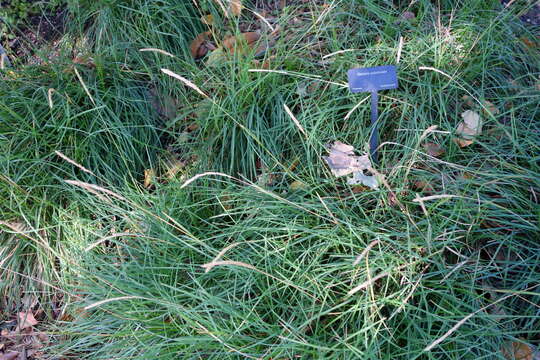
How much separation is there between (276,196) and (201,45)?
1.41 m

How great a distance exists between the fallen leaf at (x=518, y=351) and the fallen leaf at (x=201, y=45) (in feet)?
6.87

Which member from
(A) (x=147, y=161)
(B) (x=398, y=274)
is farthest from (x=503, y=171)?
(A) (x=147, y=161)

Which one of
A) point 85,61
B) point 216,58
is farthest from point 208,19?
Answer: point 85,61

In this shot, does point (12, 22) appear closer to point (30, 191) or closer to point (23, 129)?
point (23, 129)

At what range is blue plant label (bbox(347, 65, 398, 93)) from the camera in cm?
207

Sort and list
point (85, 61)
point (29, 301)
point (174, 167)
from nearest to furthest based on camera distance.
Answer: point (29, 301), point (174, 167), point (85, 61)

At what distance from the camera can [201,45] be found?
113 inches

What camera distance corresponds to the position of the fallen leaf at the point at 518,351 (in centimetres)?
174

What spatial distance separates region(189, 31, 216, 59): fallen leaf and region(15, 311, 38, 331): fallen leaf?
1615 mm

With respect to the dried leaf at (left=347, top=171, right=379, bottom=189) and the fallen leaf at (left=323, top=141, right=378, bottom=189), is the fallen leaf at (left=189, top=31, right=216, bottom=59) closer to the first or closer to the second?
the fallen leaf at (left=323, top=141, right=378, bottom=189)

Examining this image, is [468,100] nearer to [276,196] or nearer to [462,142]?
[462,142]

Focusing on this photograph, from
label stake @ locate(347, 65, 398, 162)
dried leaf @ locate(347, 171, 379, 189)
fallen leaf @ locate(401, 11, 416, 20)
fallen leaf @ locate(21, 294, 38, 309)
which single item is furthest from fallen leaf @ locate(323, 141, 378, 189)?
fallen leaf @ locate(21, 294, 38, 309)

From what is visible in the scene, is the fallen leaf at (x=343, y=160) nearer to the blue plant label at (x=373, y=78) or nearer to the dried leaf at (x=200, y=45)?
the blue plant label at (x=373, y=78)

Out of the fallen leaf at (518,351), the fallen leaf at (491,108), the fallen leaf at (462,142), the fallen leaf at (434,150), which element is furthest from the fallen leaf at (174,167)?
the fallen leaf at (518,351)
